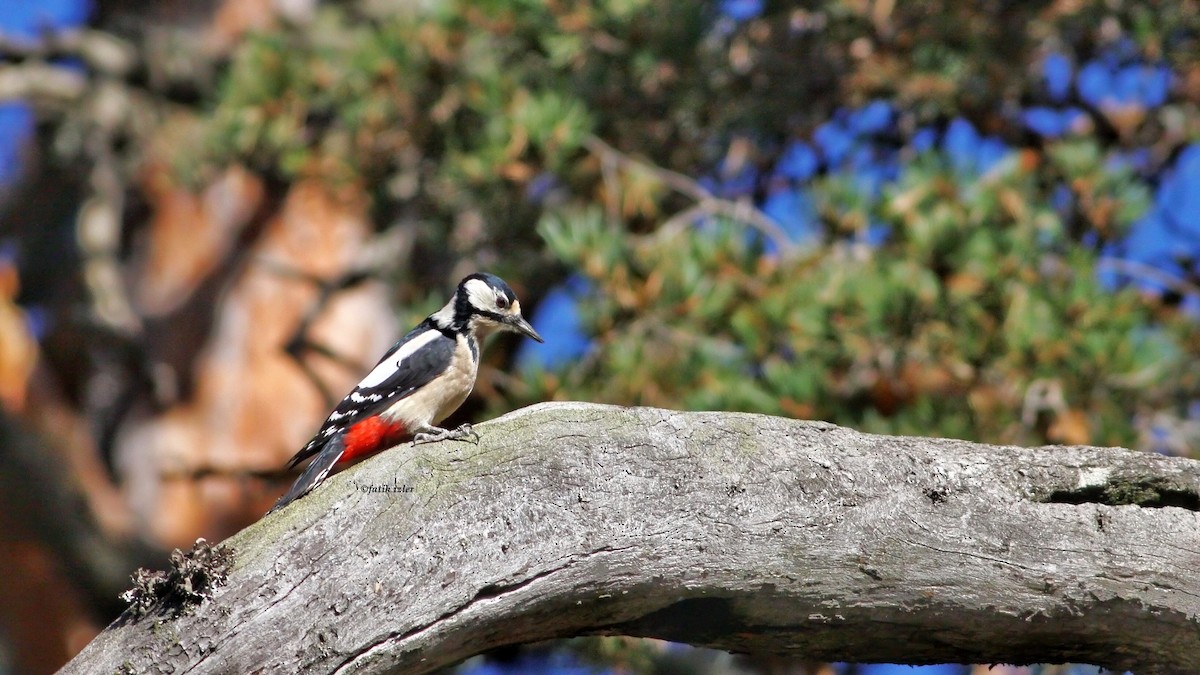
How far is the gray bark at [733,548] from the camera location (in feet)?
7.19

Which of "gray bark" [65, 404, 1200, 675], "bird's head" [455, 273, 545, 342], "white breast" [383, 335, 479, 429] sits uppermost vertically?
"bird's head" [455, 273, 545, 342]

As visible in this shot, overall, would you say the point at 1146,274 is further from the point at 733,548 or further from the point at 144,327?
the point at 144,327

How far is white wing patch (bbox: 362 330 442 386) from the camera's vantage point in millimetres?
3475

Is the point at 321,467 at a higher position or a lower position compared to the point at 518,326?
lower

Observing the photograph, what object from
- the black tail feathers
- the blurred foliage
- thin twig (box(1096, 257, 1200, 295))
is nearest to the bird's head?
the blurred foliage

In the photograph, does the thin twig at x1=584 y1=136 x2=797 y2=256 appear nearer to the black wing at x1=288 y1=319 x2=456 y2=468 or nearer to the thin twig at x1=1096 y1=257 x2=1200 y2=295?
the thin twig at x1=1096 y1=257 x2=1200 y2=295

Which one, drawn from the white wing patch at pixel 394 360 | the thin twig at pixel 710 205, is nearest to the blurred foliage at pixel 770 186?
the thin twig at pixel 710 205

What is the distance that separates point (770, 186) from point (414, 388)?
2.89 metres

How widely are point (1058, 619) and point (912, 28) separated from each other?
3466 millimetres

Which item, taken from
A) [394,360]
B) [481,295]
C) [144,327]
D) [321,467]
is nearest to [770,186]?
[481,295]

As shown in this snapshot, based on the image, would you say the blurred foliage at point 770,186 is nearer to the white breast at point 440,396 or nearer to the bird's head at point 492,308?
the bird's head at point 492,308

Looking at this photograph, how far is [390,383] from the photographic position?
3.44m

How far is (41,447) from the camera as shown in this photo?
614cm

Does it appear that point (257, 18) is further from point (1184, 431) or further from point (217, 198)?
point (1184, 431)
